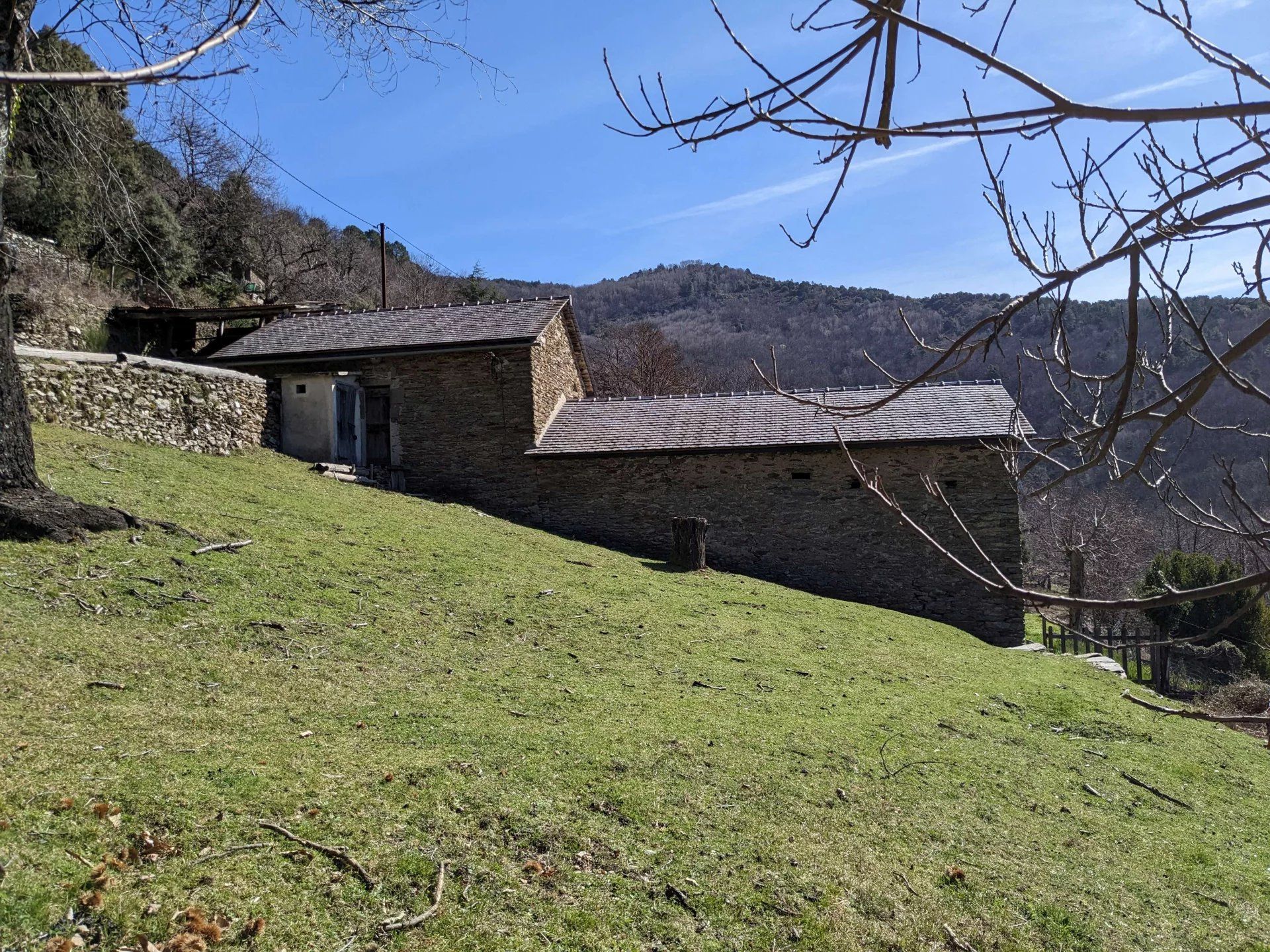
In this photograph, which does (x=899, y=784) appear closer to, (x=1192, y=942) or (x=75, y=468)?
(x=1192, y=942)

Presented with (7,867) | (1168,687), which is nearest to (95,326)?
(7,867)

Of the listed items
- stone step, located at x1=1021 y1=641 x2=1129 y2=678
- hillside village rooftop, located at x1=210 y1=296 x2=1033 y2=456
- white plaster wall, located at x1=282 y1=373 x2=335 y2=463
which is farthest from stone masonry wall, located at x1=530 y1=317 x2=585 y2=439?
stone step, located at x1=1021 y1=641 x2=1129 y2=678

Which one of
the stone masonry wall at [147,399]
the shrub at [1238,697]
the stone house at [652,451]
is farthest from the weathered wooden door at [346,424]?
the shrub at [1238,697]

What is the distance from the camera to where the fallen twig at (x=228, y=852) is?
3451 millimetres

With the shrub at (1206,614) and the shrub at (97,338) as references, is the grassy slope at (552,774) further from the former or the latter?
the shrub at (97,338)

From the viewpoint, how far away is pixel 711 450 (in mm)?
16188

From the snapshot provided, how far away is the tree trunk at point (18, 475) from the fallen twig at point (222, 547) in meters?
0.85

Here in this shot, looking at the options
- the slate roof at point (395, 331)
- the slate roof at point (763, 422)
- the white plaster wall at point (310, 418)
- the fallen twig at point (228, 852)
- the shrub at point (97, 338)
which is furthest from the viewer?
the shrub at point (97, 338)

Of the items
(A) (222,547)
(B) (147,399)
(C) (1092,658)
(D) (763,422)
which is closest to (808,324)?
(D) (763,422)

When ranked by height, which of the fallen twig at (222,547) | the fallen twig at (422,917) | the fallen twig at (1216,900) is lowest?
the fallen twig at (1216,900)

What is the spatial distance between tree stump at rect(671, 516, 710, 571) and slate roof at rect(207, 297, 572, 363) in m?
5.58

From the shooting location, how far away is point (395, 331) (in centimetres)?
1898

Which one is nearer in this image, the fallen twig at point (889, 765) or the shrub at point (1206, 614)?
the fallen twig at point (889, 765)

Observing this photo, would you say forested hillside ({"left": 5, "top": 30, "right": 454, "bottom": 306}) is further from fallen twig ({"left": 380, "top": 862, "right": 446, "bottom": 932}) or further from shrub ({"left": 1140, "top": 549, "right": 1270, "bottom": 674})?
shrub ({"left": 1140, "top": 549, "right": 1270, "bottom": 674})
